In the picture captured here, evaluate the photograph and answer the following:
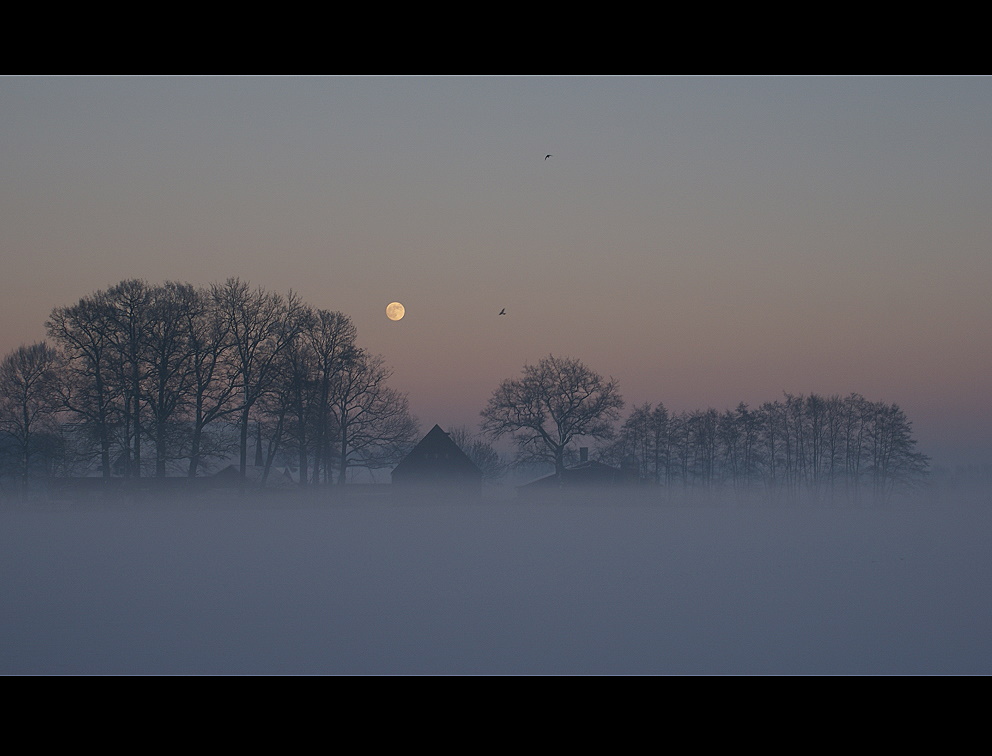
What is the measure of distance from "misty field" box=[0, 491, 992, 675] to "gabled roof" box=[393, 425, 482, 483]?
18.0m

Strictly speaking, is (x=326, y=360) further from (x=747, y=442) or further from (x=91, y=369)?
(x=747, y=442)

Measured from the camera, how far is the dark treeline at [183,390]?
137 feet

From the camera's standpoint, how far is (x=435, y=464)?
180 feet

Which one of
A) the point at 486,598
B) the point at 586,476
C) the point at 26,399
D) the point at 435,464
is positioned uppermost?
the point at 26,399

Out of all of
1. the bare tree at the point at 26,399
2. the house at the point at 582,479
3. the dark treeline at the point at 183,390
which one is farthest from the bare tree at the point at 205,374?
the house at the point at 582,479

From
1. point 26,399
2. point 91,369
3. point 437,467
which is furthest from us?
point 437,467

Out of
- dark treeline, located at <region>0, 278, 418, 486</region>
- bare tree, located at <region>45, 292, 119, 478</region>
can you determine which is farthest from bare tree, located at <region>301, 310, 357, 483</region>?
bare tree, located at <region>45, 292, 119, 478</region>

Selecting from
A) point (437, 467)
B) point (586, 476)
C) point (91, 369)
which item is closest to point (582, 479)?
point (586, 476)

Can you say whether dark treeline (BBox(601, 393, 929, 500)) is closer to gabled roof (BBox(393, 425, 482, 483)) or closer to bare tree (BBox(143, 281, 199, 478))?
gabled roof (BBox(393, 425, 482, 483))

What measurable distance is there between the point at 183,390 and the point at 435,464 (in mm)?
18058

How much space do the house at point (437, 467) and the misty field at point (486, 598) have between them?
17640 mm
